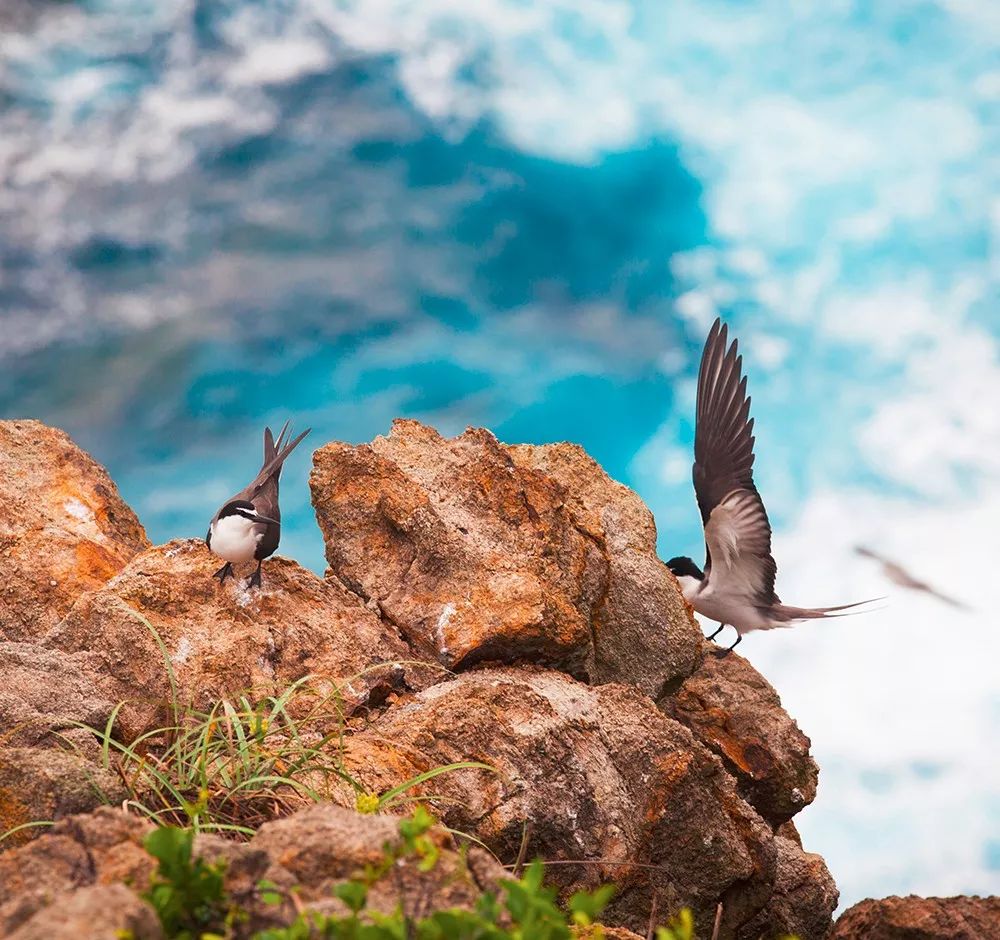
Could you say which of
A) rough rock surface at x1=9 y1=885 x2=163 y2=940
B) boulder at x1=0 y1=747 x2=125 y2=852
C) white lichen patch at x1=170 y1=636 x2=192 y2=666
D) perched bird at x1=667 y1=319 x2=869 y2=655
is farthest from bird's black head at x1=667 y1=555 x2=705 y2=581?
rough rock surface at x1=9 y1=885 x2=163 y2=940

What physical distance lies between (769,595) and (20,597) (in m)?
6.01

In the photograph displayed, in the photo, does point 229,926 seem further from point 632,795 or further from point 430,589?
point 430,589

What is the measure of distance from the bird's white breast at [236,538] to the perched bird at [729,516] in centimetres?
397

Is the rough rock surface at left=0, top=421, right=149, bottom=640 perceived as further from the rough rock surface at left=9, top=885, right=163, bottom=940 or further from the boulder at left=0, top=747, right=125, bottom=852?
the rough rock surface at left=9, top=885, right=163, bottom=940

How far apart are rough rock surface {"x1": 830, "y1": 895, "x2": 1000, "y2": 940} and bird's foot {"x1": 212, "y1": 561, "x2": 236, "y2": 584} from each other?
3.67 m

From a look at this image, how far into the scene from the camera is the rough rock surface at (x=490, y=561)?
6.13 m

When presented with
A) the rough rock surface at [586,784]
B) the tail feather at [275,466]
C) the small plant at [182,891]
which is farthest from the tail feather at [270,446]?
the small plant at [182,891]

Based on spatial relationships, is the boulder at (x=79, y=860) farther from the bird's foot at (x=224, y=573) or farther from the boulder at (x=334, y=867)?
the bird's foot at (x=224, y=573)

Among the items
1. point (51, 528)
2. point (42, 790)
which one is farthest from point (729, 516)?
point (42, 790)

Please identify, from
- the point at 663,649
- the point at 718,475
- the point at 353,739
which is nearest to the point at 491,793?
the point at 353,739

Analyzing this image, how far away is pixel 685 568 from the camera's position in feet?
33.0

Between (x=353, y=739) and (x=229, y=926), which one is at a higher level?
(x=353, y=739)

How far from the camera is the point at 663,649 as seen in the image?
7062 mm

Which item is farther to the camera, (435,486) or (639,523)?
(639,523)
